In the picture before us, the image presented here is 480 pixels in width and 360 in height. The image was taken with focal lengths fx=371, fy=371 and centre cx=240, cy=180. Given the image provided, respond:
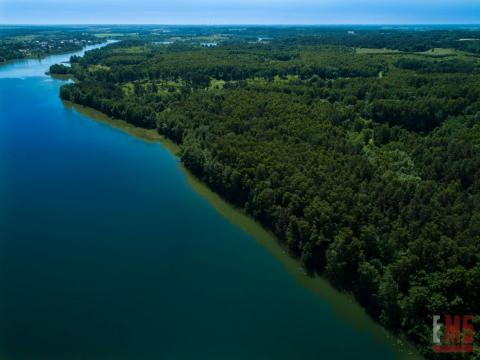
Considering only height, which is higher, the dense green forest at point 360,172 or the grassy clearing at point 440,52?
the grassy clearing at point 440,52

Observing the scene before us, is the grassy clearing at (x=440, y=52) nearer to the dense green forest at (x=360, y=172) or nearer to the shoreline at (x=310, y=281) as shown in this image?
the dense green forest at (x=360, y=172)

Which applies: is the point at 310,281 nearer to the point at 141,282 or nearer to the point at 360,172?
the point at 360,172

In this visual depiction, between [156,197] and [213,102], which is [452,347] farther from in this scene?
Result: [213,102]

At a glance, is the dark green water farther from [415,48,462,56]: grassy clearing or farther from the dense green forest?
[415,48,462,56]: grassy clearing

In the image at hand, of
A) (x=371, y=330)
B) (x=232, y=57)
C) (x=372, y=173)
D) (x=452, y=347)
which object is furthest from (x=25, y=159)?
(x=232, y=57)

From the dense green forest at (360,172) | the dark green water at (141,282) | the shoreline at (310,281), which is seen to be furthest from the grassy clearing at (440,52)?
the dark green water at (141,282)

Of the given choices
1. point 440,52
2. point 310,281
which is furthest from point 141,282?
point 440,52
